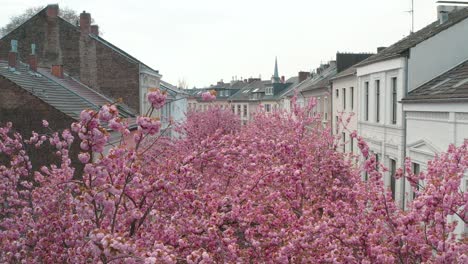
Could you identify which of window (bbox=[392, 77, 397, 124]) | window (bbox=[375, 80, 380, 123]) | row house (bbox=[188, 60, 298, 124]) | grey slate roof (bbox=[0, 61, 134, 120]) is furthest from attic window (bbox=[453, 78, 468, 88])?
row house (bbox=[188, 60, 298, 124])

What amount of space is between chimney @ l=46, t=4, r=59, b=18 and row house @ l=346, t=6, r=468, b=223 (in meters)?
16.3

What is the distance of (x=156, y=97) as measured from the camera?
6637mm

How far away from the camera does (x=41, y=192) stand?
9555 mm

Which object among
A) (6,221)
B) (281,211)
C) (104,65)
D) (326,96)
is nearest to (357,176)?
(281,211)

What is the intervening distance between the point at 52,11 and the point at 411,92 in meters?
18.8

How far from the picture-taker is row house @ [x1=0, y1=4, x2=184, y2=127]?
29281mm

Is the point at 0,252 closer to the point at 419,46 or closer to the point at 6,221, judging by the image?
the point at 6,221

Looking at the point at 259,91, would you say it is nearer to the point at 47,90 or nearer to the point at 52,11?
the point at 52,11

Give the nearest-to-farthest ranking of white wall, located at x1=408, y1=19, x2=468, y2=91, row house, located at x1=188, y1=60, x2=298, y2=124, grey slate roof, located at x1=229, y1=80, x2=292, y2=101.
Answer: white wall, located at x1=408, y1=19, x2=468, y2=91, row house, located at x1=188, y1=60, x2=298, y2=124, grey slate roof, located at x1=229, y1=80, x2=292, y2=101

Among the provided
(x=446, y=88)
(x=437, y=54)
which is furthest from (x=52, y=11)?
(x=446, y=88)

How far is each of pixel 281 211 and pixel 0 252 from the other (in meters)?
4.22

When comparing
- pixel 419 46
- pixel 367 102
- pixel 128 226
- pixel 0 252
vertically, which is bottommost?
pixel 0 252

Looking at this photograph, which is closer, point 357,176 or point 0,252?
point 0,252

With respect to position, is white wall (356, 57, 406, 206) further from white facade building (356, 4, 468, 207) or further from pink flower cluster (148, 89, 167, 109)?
pink flower cluster (148, 89, 167, 109)
